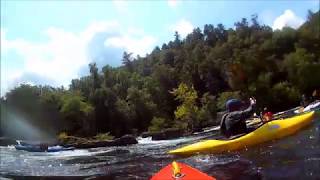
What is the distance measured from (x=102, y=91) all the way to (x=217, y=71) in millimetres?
21864

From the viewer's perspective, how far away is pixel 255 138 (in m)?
11.5

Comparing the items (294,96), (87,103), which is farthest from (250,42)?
(87,103)

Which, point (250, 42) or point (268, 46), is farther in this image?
point (250, 42)

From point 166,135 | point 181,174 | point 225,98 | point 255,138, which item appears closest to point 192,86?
point 225,98

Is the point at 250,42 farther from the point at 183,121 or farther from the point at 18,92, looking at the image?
the point at 18,92

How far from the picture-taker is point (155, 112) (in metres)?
68.5

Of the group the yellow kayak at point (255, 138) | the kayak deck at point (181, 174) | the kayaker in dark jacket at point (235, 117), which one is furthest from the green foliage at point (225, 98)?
the kayak deck at point (181, 174)

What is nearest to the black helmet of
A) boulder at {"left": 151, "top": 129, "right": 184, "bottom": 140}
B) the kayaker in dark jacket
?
the kayaker in dark jacket

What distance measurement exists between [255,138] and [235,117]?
3.83ft

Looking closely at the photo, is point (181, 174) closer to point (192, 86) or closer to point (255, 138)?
point (255, 138)

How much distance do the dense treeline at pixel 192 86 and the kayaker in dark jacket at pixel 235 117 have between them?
31.1m

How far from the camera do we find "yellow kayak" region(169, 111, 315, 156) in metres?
11.4

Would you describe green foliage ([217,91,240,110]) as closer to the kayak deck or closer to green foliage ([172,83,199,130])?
green foliage ([172,83,199,130])

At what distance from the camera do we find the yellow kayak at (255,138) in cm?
1138
